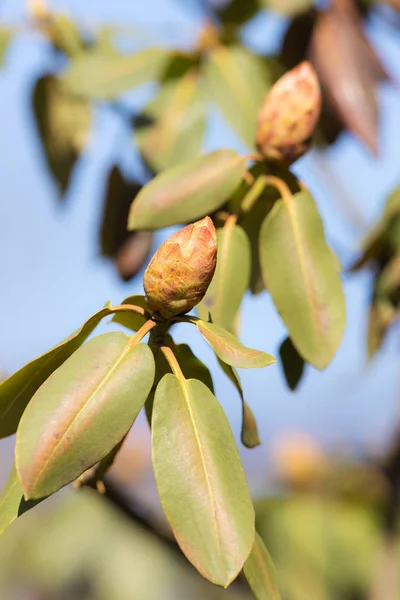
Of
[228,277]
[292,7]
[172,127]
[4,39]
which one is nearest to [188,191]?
[228,277]

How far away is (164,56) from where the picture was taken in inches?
37.3

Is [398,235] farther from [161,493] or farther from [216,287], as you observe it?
[161,493]

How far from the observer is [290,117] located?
585mm

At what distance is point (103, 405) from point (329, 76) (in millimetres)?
580

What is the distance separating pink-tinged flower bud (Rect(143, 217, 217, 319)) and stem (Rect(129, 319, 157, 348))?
22 mm

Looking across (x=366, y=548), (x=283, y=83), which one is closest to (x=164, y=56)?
(x=283, y=83)

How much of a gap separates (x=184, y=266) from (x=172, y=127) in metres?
0.49

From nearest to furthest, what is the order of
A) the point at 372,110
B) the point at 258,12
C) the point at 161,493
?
the point at 161,493 → the point at 372,110 → the point at 258,12

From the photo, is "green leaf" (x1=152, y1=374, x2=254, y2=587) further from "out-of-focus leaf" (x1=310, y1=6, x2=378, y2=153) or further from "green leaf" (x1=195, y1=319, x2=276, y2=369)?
"out-of-focus leaf" (x1=310, y1=6, x2=378, y2=153)

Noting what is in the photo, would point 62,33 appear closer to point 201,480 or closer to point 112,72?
point 112,72

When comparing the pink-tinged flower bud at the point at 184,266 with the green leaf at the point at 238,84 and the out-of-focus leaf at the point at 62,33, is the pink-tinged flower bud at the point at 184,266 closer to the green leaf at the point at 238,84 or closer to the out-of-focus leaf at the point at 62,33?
the green leaf at the point at 238,84

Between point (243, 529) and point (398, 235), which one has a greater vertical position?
point (243, 529)

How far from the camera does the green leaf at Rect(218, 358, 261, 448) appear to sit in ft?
1.52

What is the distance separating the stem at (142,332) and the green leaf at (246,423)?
0.04 meters
